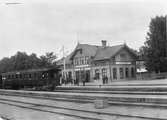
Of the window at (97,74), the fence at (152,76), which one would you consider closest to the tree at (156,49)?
the fence at (152,76)

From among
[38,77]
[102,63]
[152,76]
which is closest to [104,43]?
[102,63]

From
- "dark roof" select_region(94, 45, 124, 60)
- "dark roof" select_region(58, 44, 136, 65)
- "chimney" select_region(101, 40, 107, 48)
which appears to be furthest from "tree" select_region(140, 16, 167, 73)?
"chimney" select_region(101, 40, 107, 48)

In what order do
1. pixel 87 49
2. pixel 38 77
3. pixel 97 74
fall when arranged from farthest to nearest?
pixel 87 49 < pixel 97 74 < pixel 38 77

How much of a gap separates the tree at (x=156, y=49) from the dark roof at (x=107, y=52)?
5368 millimetres

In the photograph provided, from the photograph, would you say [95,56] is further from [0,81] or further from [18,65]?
[18,65]

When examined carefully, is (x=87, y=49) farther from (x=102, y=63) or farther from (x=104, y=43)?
(x=102, y=63)

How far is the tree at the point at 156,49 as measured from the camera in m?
40.3

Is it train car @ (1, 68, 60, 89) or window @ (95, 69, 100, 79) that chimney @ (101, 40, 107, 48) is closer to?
window @ (95, 69, 100, 79)

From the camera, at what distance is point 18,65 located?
62281mm

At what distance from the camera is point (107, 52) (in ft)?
151

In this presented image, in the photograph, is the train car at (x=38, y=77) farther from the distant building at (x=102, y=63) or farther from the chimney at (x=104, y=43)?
the chimney at (x=104, y=43)

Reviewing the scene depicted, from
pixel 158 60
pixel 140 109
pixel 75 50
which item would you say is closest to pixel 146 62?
pixel 158 60

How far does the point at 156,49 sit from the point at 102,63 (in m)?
10.2

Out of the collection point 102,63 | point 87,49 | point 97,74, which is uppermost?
point 87,49
